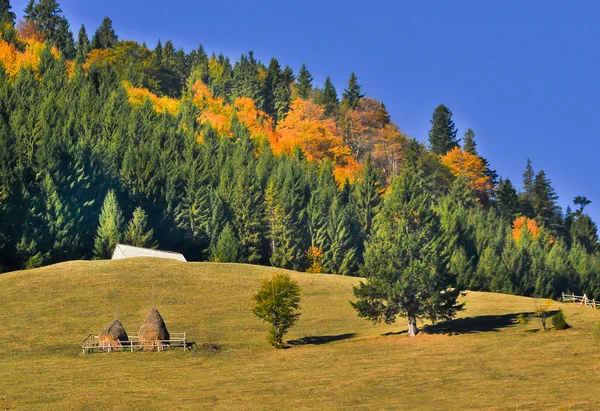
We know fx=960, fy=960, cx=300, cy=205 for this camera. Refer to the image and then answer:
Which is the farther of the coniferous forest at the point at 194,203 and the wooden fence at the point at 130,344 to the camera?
the coniferous forest at the point at 194,203

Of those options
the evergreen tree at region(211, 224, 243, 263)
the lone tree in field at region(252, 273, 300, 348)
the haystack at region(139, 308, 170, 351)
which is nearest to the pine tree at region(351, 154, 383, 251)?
the evergreen tree at region(211, 224, 243, 263)

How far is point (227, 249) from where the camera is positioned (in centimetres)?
12188

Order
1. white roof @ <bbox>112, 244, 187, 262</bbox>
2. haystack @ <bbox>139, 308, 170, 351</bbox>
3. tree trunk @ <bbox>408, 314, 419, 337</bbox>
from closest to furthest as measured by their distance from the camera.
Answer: haystack @ <bbox>139, 308, 170, 351</bbox>, tree trunk @ <bbox>408, 314, 419, 337</bbox>, white roof @ <bbox>112, 244, 187, 262</bbox>

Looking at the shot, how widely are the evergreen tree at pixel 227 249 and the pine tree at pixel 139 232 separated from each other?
8.08 meters

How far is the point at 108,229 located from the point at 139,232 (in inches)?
181

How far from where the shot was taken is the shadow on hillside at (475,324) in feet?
254

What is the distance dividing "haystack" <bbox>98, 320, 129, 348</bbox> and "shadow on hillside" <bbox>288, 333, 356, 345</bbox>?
1283cm

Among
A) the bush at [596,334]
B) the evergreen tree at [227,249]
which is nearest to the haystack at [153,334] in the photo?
the bush at [596,334]

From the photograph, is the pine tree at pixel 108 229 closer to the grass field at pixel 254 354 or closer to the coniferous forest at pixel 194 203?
the coniferous forest at pixel 194 203

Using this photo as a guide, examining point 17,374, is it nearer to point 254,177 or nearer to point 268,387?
point 268,387

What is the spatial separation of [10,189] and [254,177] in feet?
126

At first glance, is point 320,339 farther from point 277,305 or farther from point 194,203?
point 194,203

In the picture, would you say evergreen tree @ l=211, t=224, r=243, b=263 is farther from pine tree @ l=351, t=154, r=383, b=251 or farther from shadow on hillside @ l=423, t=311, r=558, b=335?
shadow on hillside @ l=423, t=311, r=558, b=335

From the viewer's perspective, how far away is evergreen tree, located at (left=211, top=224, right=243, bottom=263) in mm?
121500
